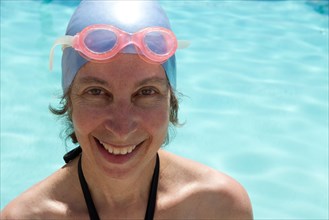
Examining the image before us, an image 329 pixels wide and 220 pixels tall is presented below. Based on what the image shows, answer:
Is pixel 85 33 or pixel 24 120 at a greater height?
pixel 85 33

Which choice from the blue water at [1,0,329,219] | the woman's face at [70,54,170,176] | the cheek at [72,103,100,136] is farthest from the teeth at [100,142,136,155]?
the blue water at [1,0,329,219]

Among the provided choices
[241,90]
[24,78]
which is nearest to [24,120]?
[24,78]

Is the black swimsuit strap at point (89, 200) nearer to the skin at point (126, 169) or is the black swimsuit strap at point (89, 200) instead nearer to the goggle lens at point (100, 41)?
the skin at point (126, 169)

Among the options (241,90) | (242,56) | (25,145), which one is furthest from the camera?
(242,56)

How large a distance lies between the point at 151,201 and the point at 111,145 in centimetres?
62

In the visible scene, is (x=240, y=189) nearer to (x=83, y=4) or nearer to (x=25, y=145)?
(x=83, y=4)

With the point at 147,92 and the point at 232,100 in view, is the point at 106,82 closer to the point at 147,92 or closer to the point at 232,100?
the point at 147,92

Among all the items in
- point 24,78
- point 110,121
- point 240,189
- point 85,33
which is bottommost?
point 24,78

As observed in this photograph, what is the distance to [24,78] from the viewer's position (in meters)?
7.02

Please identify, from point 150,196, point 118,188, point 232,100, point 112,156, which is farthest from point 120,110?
point 232,100

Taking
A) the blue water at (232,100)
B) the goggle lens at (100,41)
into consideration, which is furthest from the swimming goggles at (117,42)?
the blue water at (232,100)

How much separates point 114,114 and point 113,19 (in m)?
0.46

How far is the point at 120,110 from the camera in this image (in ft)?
8.20

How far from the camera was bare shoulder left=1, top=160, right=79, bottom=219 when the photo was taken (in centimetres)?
295
